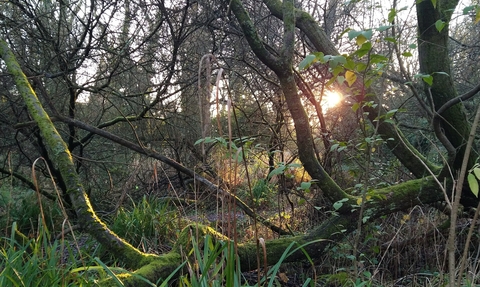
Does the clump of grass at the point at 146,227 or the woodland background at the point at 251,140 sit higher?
the woodland background at the point at 251,140

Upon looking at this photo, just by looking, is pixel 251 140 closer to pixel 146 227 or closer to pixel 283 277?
pixel 283 277

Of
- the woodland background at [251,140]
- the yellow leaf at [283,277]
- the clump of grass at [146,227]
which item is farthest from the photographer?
the clump of grass at [146,227]

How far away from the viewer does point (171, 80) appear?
5.11m

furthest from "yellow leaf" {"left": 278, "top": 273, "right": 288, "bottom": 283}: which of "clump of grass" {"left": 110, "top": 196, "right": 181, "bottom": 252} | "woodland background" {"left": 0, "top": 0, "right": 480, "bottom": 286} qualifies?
"clump of grass" {"left": 110, "top": 196, "right": 181, "bottom": 252}

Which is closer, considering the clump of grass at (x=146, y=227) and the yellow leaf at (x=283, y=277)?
the yellow leaf at (x=283, y=277)

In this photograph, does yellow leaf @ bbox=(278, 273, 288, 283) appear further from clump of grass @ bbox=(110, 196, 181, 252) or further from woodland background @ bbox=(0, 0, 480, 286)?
clump of grass @ bbox=(110, 196, 181, 252)

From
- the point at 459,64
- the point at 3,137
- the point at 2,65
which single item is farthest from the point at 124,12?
the point at 459,64

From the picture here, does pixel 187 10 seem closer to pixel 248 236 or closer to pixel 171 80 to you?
pixel 171 80

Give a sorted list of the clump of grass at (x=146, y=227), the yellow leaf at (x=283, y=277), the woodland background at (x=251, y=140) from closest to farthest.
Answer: the woodland background at (x=251, y=140)
the yellow leaf at (x=283, y=277)
the clump of grass at (x=146, y=227)

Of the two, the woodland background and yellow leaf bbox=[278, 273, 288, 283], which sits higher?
the woodland background

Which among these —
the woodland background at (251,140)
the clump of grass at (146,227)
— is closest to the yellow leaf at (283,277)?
the woodland background at (251,140)

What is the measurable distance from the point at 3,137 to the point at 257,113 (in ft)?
11.9

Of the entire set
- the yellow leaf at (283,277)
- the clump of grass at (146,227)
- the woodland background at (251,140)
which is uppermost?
the woodland background at (251,140)

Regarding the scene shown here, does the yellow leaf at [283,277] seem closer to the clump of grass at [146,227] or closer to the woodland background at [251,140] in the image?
the woodland background at [251,140]
